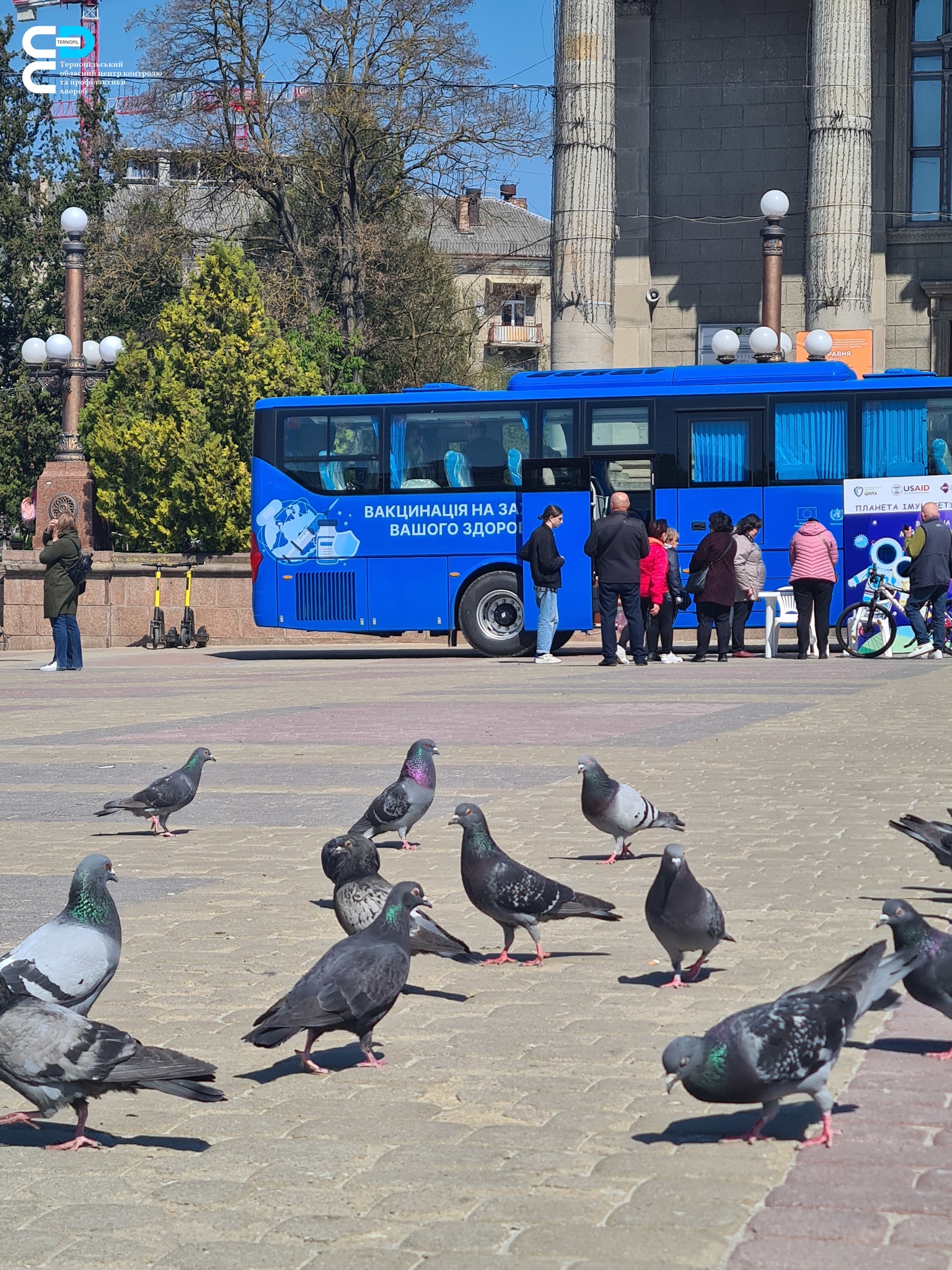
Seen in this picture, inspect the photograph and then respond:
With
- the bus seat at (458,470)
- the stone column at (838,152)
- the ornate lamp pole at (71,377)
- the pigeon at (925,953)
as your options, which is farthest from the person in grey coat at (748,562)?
the pigeon at (925,953)

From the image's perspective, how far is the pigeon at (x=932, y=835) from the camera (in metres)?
6.50

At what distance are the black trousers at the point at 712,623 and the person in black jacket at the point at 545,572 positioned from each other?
5.98ft

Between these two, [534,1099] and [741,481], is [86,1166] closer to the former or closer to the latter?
[534,1099]

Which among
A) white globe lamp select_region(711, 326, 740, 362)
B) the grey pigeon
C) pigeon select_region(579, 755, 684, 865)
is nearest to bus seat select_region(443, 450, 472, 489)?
white globe lamp select_region(711, 326, 740, 362)

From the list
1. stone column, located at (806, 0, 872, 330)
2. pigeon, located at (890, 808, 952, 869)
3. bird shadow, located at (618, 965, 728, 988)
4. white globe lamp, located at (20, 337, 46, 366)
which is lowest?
bird shadow, located at (618, 965, 728, 988)

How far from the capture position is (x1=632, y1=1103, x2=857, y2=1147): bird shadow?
4312mm

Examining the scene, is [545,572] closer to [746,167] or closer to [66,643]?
[66,643]

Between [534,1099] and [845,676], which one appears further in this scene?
[845,676]

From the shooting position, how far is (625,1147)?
426cm

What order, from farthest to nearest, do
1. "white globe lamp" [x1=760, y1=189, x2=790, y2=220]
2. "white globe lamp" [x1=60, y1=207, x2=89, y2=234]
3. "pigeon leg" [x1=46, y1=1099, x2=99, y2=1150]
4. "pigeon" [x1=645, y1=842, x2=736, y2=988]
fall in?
"white globe lamp" [x1=60, y1=207, x2=89, y2=234] < "white globe lamp" [x1=760, y1=189, x2=790, y2=220] < "pigeon" [x1=645, y1=842, x2=736, y2=988] < "pigeon leg" [x1=46, y1=1099, x2=99, y2=1150]

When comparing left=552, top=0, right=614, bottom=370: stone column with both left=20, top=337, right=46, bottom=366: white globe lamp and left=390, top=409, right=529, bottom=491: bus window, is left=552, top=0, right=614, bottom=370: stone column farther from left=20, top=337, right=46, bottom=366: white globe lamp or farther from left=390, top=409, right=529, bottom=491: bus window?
left=390, top=409, right=529, bottom=491: bus window

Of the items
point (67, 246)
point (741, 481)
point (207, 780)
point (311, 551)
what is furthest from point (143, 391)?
point (207, 780)

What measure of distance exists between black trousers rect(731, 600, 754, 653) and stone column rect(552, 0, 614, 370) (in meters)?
12.4

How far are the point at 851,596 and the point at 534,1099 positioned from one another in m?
21.5
